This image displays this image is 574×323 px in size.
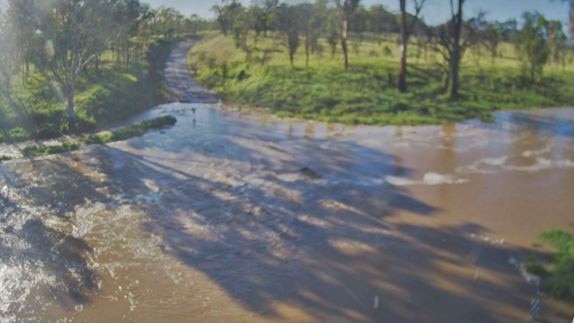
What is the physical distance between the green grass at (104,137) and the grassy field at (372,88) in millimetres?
5658

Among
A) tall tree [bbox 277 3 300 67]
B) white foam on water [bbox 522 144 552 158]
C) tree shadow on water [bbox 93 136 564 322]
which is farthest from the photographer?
tall tree [bbox 277 3 300 67]

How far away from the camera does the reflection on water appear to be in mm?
7715

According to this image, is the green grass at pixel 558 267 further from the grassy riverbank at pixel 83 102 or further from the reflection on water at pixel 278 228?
the grassy riverbank at pixel 83 102

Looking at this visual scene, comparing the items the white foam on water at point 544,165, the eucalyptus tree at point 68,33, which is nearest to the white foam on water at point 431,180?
the white foam on water at point 544,165

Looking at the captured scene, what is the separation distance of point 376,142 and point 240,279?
1147 cm

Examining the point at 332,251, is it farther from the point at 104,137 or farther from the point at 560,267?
the point at 104,137

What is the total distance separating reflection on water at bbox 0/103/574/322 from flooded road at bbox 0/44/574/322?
0.04 meters

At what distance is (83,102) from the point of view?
23.6 m

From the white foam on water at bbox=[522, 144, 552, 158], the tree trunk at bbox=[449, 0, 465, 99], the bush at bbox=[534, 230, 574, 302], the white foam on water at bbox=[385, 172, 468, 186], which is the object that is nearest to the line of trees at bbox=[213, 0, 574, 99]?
the tree trunk at bbox=[449, 0, 465, 99]

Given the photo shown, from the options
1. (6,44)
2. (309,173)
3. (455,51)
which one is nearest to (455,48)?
(455,51)

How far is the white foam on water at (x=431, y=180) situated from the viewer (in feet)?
45.3

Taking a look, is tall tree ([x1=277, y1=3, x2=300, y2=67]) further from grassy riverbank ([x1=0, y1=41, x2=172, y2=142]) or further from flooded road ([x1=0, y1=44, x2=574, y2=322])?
flooded road ([x1=0, y1=44, x2=574, y2=322])

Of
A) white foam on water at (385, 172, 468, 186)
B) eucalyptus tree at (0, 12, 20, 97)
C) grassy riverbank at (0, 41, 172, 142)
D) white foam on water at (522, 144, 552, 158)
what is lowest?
white foam on water at (385, 172, 468, 186)

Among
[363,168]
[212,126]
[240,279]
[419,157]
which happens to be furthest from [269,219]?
[212,126]
